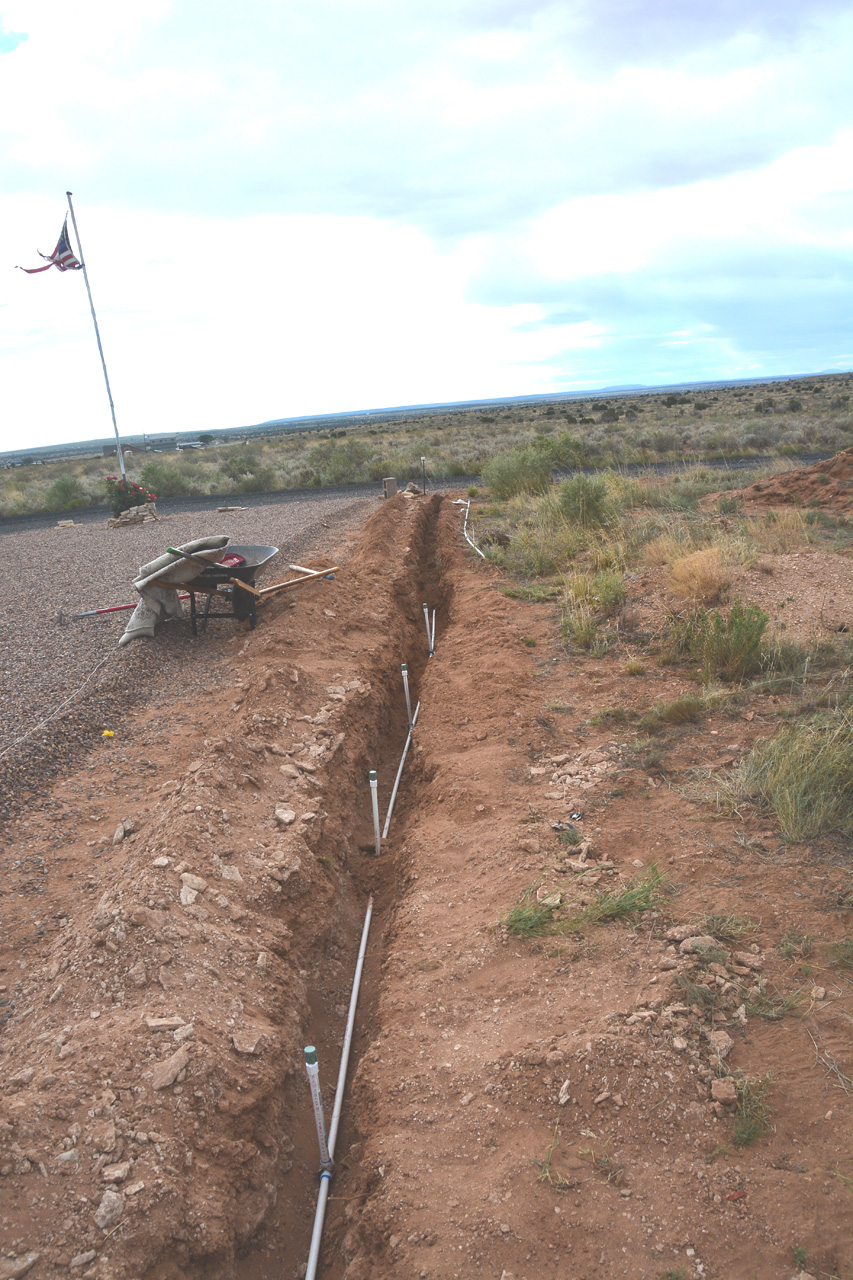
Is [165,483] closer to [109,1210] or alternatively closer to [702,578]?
[702,578]

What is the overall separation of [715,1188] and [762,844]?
2075 millimetres

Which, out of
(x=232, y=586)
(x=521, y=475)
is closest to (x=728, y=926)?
(x=232, y=586)

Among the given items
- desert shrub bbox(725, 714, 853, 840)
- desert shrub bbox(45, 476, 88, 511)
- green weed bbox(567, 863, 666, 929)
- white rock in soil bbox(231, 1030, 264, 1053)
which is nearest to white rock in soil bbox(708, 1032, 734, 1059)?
green weed bbox(567, 863, 666, 929)

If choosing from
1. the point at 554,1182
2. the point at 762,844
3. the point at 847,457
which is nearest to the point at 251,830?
the point at 554,1182

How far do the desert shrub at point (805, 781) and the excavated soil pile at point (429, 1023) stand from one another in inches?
7.5

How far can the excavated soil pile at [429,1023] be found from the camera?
269cm

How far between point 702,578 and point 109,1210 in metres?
7.76

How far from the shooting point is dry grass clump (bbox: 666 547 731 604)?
8453 mm

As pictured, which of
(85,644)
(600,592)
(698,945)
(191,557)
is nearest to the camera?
(698,945)

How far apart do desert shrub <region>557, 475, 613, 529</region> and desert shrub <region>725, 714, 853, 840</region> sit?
885 centimetres

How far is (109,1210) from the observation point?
2.65 metres

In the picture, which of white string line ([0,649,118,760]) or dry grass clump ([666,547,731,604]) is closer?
white string line ([0,649,118,760])

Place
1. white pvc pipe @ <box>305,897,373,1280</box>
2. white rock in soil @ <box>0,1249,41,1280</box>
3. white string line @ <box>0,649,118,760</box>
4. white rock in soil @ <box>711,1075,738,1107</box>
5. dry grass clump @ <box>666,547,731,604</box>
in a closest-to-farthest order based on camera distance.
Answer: white rock in soil @ <box>0,1249,41,1280</box> → white rock in soil @ <box>711,1075,738,1107</box> → white pvc pipe @ <box>305,897,373,1280</box> → white string line @ <box>0,649,118,760</box> → dry grass clump @ <box>666,547,731,604</box>

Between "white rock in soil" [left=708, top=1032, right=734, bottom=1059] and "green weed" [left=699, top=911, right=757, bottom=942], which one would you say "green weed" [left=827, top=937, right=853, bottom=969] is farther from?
"white rock in soil" [left=708, top=1032, right=734, bottom=1059]
